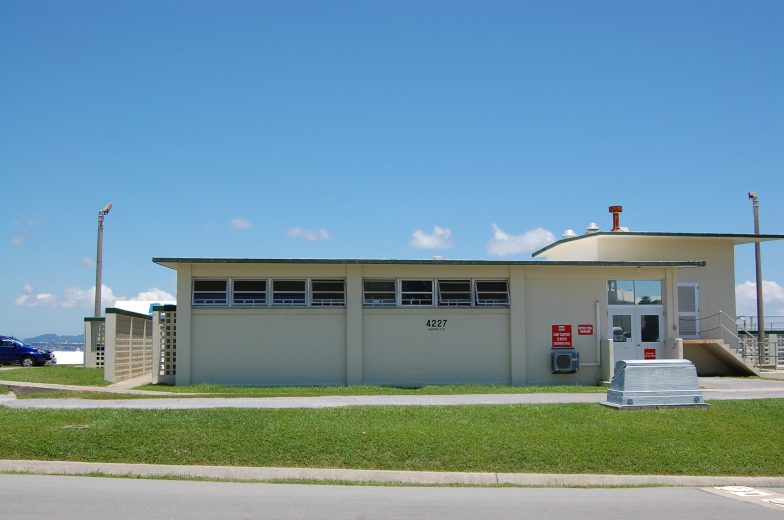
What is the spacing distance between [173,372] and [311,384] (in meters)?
4.06

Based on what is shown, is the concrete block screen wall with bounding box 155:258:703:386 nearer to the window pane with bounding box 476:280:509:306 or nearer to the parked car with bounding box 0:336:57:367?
the window pane with bounding box 476:280:509:306

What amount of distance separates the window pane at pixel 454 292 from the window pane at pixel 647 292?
5.39m

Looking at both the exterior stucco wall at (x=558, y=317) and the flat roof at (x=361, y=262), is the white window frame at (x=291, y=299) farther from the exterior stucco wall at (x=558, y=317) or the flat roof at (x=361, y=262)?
the exterior stucco wall at (x=558, y=317)

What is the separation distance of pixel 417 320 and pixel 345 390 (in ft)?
11.8

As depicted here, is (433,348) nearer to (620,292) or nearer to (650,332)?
(620,292)

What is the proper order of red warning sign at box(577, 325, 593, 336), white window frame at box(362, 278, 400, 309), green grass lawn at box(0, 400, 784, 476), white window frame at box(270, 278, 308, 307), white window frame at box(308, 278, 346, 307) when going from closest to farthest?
green grass lawn at box(0, 400, 784, 476), white window frame at box(270, 278, 308, 307), white window frame at box(308, 278, 346, 307), white window frame at box(362, 278, 400, 309), red warning sign at box(577, 325, 593, 336)

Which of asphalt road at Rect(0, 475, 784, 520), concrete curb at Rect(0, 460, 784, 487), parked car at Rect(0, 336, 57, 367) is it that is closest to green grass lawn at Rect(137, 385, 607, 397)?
concrete curb at Rect(0, 460, 784, 487)

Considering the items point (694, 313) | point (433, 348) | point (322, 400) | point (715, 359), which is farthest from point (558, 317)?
point (322, 400)

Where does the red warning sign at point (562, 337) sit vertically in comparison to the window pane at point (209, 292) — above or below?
below

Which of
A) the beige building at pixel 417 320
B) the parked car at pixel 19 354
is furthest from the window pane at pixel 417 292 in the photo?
the parked car at pixel 19 354

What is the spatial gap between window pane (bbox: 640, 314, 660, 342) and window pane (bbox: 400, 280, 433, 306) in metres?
6.76

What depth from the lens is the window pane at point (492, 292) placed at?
24.2 meters

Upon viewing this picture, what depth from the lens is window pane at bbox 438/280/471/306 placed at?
24.1 m

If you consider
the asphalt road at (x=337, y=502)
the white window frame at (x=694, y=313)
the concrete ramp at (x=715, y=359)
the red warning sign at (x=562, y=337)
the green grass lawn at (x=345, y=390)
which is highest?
the white window frame at (x=694, y=313)
